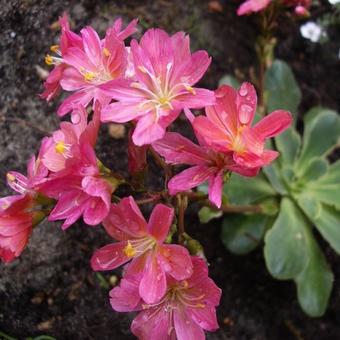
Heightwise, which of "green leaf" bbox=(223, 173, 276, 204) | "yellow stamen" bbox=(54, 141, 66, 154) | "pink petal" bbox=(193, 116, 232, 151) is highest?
"yellow stamen" bbox=(54, 141, 66, 154)

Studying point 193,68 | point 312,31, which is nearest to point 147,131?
point 193,68

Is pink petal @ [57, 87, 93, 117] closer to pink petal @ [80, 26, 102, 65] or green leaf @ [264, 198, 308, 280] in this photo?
pink petal @ [80, 26, 102, 65]

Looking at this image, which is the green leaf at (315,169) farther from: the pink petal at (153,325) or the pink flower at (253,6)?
the pink petal at (153,325)

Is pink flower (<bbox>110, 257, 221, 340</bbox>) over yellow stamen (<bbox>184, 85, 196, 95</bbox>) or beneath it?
beneath

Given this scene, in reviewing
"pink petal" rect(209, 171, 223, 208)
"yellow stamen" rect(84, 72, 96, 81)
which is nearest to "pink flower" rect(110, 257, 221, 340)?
"pink petal" rect(209, 171, 223, 208)

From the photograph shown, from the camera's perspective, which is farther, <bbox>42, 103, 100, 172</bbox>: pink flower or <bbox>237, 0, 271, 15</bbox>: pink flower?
<bbox>237, 0, 271, 15</bbox>: pink flower
